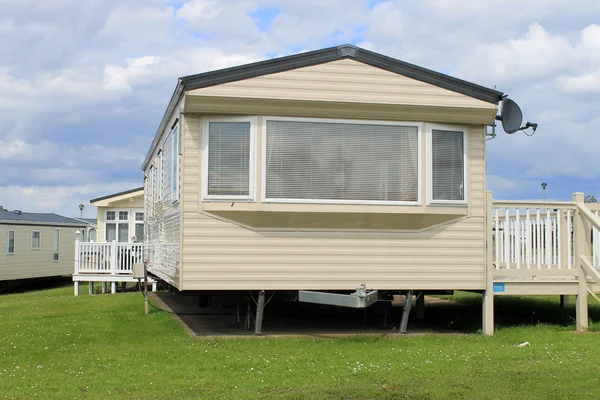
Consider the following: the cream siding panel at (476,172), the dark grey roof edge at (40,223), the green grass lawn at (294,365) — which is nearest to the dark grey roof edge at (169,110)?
the green grass lawn at (294,365)

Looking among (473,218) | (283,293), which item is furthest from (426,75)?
(283,293)

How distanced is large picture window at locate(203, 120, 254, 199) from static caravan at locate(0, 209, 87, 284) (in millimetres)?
17911

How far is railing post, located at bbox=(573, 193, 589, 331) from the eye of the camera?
1069cm

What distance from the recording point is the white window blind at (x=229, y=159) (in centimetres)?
966

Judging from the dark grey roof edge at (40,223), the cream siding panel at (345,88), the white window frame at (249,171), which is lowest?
the dark grey roof edge at (40,223)

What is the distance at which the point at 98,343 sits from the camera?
31.2 ft

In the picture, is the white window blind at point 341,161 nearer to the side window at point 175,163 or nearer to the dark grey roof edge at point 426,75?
the dark grey roof edge at point 426,75

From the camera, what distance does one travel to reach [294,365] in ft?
25.4

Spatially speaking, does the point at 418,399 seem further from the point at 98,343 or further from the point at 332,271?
the point at 98,343

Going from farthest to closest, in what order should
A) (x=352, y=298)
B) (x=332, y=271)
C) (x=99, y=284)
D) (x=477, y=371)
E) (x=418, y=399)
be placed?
(x=99, y=284) < (x=332, y=271) < (x=352, y=298) < (x=477, y=371) < (x=418, y=399)

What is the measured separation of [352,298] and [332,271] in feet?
2.39

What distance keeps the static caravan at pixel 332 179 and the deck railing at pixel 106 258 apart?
10.4 m

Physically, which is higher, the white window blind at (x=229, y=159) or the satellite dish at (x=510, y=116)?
the satellite dish at (x=510, y=116)

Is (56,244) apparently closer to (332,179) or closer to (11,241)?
(11,241)
